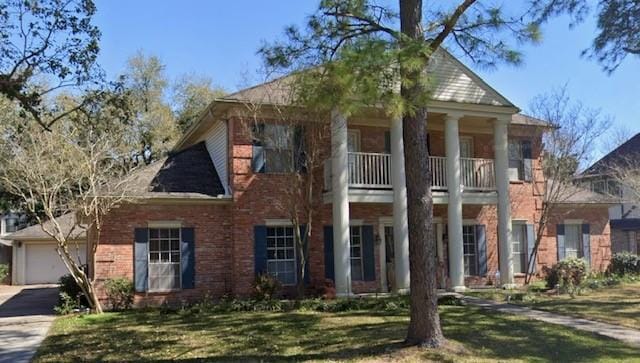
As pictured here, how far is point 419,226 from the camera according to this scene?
1019 centimetres

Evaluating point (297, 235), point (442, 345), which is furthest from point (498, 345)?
point (297, 235)

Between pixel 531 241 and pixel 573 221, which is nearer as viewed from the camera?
pixel 531 241

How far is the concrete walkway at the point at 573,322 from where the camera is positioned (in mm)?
11297

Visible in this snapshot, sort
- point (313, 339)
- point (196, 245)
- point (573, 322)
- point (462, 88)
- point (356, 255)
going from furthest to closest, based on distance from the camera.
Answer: point (462, 88) < point (356, 255) < point (196, 245) < point (573, 322) < point (313, 339)

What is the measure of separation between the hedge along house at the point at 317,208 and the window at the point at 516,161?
1056 mm

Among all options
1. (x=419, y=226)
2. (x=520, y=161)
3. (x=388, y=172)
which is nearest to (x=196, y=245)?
(x=388, y=172)

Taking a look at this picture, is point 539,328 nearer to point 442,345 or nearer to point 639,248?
point 442,345

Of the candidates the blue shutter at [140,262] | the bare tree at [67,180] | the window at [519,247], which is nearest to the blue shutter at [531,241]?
the window at [519,247]

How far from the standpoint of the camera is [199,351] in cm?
1036

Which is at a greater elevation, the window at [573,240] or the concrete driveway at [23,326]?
the window at [573,240]

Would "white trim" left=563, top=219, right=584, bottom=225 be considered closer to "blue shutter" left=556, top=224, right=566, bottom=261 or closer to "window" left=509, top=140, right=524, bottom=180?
"blue shutter" left=556, top=224, right=566, bottom=261

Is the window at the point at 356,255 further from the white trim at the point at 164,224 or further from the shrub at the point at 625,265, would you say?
the shrub at the point at 625,265

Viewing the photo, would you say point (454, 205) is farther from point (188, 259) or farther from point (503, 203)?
point (188, 259)

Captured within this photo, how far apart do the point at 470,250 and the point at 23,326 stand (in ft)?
45.6
